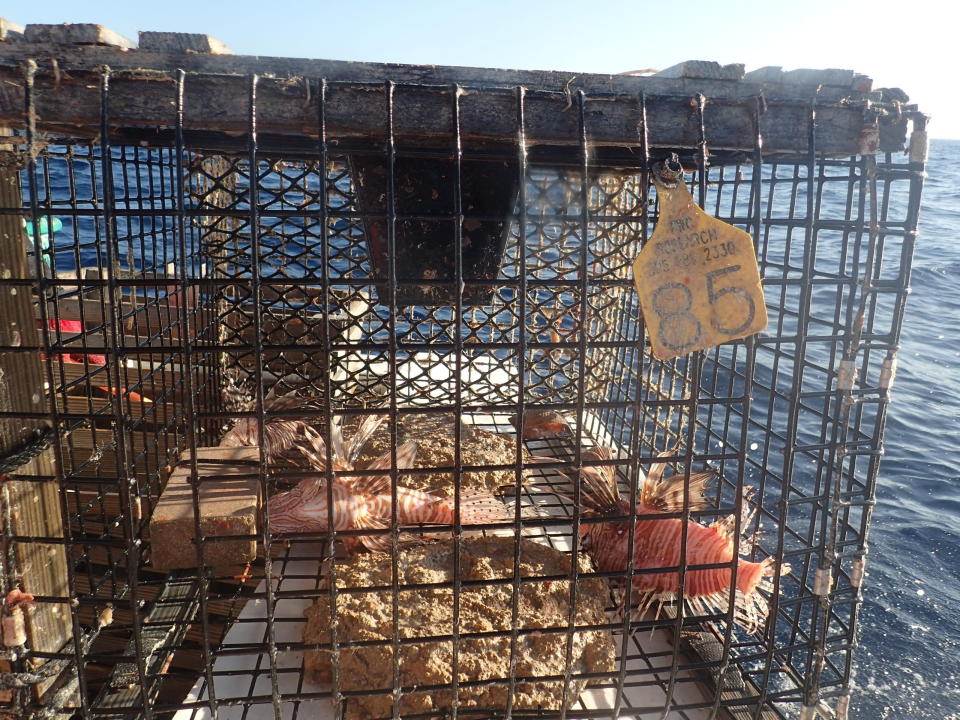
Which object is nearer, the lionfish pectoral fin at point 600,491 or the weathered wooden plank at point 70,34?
the weathered wooden plank at point 70,34

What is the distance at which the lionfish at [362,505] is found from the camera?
9.28ft

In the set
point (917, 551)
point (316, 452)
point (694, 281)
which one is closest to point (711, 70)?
point (694, 281)

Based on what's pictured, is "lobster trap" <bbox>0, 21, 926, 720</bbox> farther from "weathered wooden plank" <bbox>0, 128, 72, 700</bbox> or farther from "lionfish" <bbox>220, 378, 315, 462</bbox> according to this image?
"lionfish" <bbox>220, 378, 315, 462</bbox>

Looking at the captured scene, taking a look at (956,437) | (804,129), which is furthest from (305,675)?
(956,437)

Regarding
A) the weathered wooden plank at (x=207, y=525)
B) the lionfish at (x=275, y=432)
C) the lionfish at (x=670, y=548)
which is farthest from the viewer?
the lionfish at (x=275, y=432)

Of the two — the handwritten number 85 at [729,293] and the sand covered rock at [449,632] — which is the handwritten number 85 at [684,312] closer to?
the handwritten number 85 at [729,293]

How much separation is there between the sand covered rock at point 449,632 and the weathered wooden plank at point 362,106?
143cm

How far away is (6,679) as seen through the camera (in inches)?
76.6

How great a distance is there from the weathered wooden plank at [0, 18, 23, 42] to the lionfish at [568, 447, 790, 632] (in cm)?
235

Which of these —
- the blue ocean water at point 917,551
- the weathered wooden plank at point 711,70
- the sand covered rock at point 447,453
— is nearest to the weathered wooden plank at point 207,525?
the sand covered rock at point 447,453

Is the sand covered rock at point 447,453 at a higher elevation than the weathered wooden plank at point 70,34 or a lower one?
lower

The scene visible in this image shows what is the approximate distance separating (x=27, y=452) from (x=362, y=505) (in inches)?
49.4

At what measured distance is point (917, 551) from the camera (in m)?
6.05

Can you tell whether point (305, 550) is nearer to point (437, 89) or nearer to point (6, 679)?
point (6, 679)
